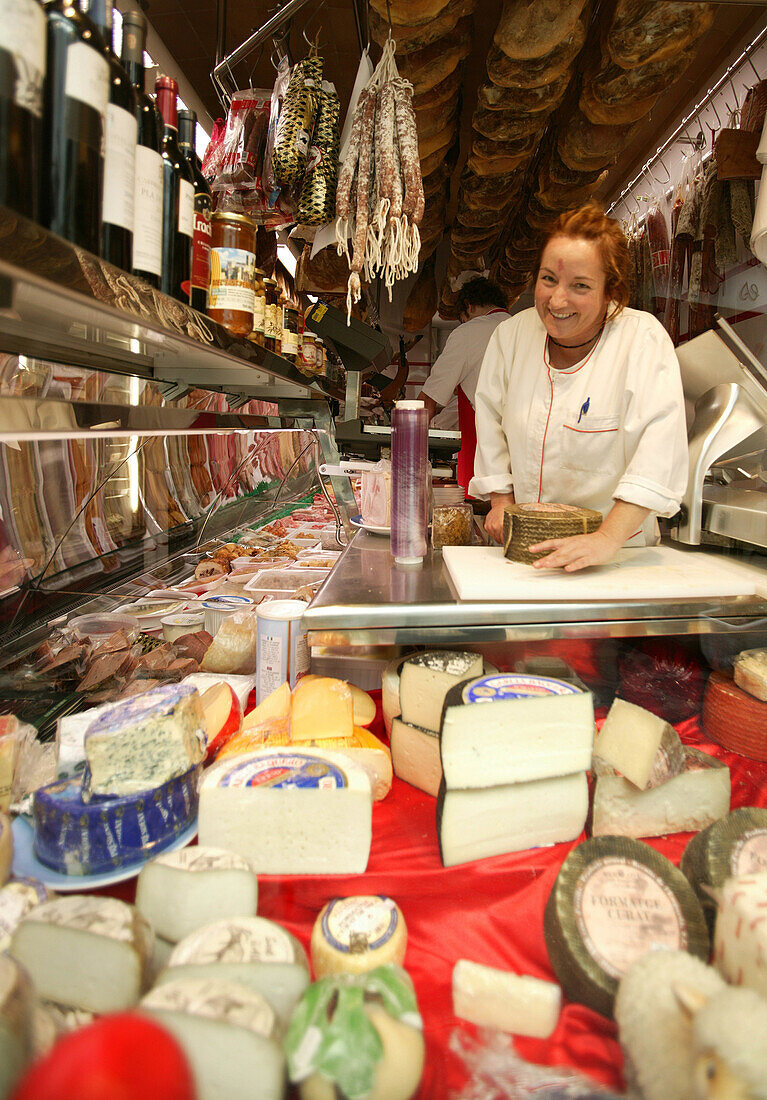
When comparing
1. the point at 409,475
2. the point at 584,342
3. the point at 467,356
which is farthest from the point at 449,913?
the point at 467,356

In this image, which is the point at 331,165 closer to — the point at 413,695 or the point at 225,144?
the point at 225,144

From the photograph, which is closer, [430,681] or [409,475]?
[430,681]

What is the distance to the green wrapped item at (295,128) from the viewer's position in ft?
7.51

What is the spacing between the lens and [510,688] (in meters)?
1.18

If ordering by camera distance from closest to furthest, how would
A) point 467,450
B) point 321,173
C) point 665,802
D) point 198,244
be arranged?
point 665,802
point 198,244
point 321,173
point 467,450

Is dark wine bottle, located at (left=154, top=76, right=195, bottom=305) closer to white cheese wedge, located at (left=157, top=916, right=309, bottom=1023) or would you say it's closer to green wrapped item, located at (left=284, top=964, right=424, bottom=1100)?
white cheese wedge, located at (left=157, top=916, right=309, bottom=1023)

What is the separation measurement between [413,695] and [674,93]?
501 cm

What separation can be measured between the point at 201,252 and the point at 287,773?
126cm

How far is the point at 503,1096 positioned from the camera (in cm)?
70

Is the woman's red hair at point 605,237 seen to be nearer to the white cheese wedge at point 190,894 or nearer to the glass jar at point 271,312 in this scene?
the glass jar at point 271,312

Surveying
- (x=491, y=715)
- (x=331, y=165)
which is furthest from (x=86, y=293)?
(x=331, y=165)

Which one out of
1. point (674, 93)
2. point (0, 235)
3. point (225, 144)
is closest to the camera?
point (0, 235)

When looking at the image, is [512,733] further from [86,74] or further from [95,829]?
[86,74]

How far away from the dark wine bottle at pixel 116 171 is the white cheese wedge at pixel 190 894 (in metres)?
1.02
